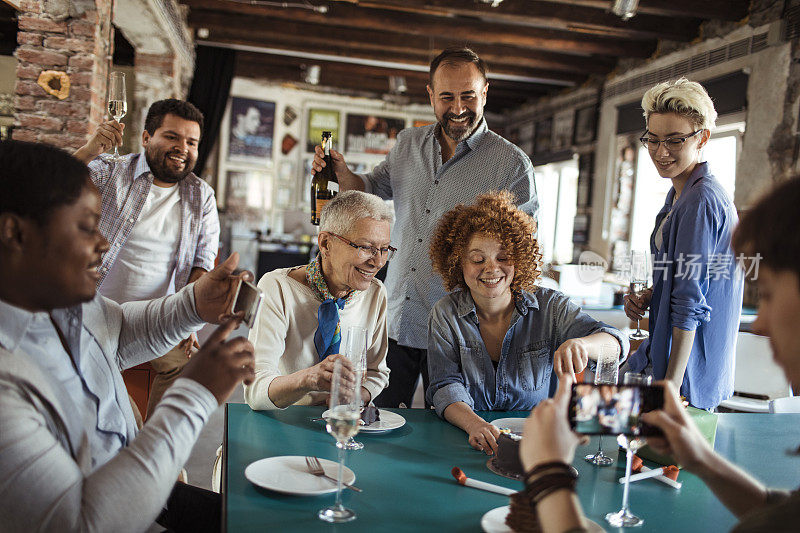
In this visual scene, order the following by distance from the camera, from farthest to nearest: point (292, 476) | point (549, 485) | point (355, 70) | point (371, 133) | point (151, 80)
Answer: point (371, 133)
point (355, 70)
point (151, 80)
point (292, 476)
point (549, 485)

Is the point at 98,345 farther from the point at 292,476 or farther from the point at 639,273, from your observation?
the point at 639,273

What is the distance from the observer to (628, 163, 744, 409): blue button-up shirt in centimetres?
218

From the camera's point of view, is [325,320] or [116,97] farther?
[116,97]

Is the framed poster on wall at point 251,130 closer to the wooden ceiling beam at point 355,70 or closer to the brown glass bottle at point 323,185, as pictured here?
the wooden ceiling beam at point 355,70

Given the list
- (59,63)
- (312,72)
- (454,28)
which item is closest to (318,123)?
(312,72)

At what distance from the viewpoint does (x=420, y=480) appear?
1.44 meters

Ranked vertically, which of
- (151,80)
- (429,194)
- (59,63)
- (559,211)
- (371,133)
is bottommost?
(429,194)

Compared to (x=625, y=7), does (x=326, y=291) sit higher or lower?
lower

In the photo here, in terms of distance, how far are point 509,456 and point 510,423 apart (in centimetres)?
36

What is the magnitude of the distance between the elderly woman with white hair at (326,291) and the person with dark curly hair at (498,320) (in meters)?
0.26

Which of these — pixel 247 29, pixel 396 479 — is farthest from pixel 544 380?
pixel 247 29

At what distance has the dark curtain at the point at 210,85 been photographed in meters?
8.57

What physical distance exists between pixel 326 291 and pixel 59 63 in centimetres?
313

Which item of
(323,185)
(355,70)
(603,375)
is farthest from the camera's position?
(355,70)
